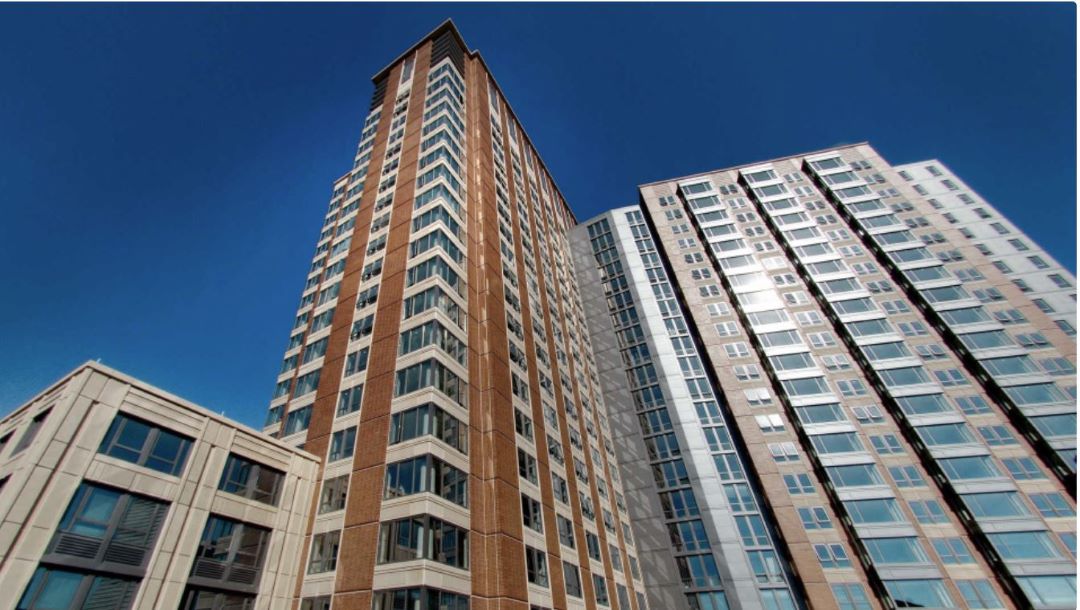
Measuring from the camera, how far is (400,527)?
909 inches

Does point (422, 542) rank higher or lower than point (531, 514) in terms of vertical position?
lower

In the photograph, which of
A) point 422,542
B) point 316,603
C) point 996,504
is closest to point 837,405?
point 996,504

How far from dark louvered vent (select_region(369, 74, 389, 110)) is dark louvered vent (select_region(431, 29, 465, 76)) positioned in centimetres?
834

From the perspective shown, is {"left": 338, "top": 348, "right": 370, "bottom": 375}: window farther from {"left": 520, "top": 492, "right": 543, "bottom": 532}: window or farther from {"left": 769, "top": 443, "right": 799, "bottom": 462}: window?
{"left": 769, "top": 443, "right": 799, "bottom": 462}: window

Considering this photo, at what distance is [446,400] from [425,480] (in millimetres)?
4940

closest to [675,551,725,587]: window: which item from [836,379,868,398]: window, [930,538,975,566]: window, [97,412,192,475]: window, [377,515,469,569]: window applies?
[930,538,975,566]: window

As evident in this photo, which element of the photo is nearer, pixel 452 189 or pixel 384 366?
pixel 384 366

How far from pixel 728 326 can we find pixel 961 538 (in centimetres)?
2815

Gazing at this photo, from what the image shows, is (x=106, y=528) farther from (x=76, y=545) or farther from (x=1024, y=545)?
(x=1024, y=545)

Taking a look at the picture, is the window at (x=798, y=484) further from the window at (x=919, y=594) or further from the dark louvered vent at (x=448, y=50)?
the dark louvered vent at (x=448, y=50)

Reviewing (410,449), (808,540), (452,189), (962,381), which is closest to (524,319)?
(452,189)

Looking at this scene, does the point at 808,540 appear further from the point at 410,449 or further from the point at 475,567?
the point at 410,449

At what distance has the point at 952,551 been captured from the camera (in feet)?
129

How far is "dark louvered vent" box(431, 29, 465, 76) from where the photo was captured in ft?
201
